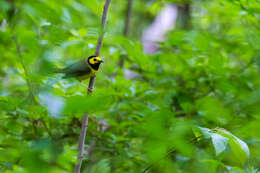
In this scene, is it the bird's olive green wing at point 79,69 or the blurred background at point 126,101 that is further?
A: the bird's olive green wing at point 79,69

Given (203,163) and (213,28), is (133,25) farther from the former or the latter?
(203,163)

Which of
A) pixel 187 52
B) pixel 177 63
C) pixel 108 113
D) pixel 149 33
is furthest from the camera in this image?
pixel 149 33

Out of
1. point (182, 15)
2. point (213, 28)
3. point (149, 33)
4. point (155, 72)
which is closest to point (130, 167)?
point (155, 72)

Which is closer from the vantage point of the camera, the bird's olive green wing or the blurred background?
the blurred background

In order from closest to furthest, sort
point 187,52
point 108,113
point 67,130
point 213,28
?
point 67,130
point 108,113
point 187,52
point 213,28

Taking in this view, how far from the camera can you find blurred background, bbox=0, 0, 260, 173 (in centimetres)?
85

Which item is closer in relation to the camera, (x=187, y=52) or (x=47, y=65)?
(x=47, y=65)

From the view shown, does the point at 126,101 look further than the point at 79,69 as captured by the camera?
No

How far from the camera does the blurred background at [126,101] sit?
33.6 inches

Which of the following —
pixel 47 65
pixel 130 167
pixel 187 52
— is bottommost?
pixel 130 167

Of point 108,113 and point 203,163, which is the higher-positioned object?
point 203,163

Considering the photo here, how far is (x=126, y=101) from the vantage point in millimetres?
2387

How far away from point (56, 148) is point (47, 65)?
24 cm

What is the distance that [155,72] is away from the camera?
9.52 ft
